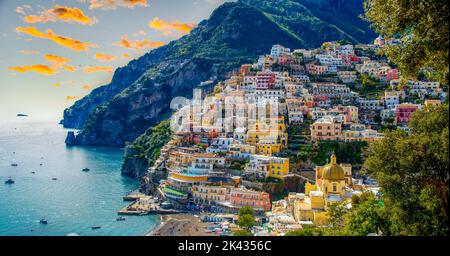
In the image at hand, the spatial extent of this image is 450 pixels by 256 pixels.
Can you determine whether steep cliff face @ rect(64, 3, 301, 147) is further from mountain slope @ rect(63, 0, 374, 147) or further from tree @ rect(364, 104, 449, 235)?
tree @ rect(364, 104, 449, 235)

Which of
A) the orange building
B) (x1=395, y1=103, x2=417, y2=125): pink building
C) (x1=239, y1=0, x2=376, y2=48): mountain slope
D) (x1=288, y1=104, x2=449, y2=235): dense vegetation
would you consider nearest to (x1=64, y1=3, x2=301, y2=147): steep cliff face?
(x1=239, y1=0, x2=376, y2=48): mountain slope

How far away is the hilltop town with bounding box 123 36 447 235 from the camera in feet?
61.1

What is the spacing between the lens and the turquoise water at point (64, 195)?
20.5 metres

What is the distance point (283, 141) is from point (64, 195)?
14.2m

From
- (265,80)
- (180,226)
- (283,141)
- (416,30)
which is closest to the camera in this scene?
(416,30)

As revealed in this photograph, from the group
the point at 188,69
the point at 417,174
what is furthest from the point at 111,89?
the point at 417,174

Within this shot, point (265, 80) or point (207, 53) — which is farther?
point (207, 53)

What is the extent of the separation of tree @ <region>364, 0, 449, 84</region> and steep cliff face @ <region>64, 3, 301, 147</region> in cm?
4755

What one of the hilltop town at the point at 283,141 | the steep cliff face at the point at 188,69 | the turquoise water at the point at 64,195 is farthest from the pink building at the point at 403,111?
the steep cliff face at the point at 188,69

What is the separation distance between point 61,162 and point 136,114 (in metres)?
20.3

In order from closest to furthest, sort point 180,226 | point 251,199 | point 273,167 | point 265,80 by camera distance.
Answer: point 180,226 → point 251,199 → point 273,167 → point 265,80

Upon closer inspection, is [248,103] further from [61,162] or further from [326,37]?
[326,37]

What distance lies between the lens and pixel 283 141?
26.5 meters

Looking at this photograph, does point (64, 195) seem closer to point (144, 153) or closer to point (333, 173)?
point (144, 153)
